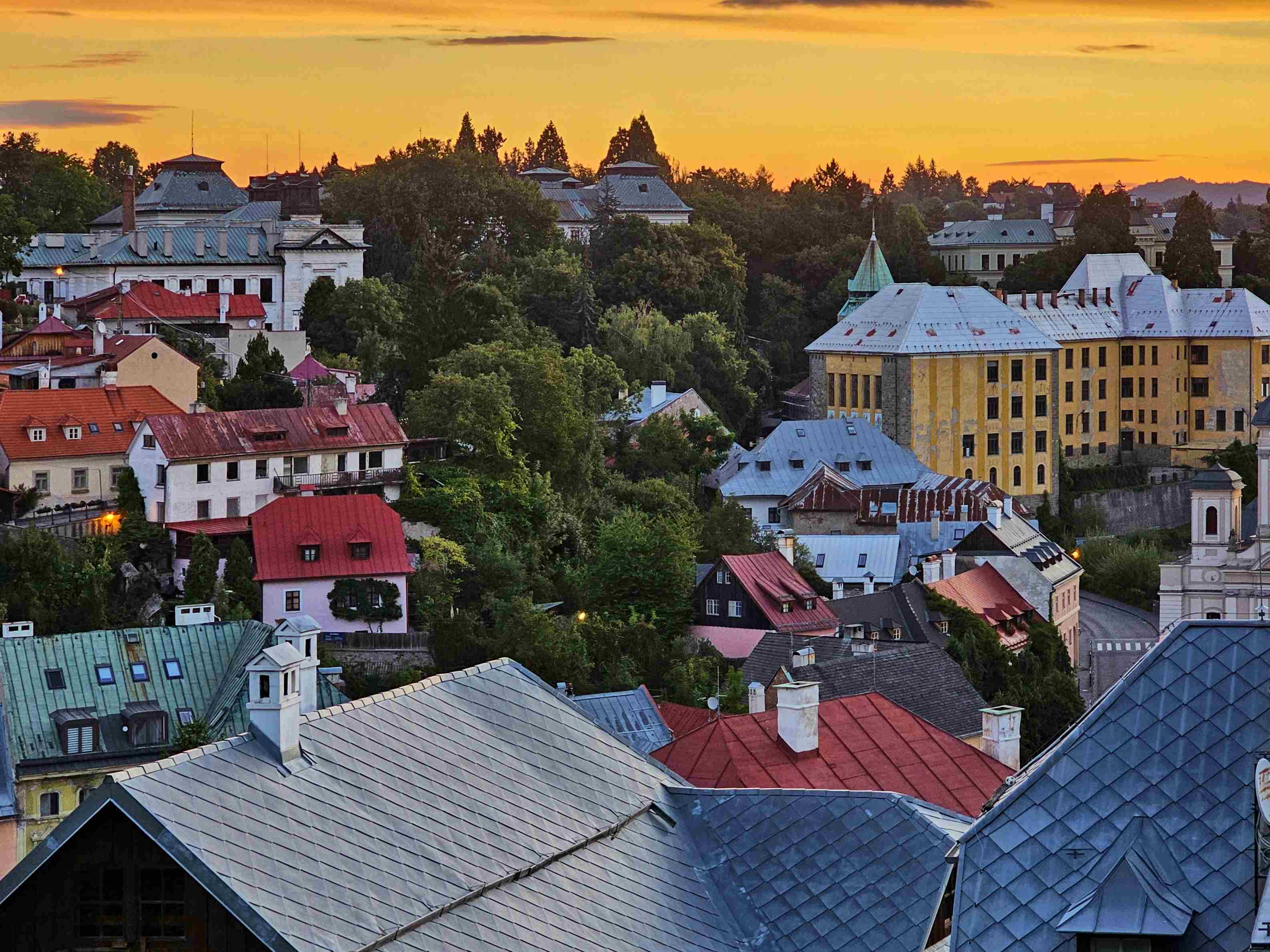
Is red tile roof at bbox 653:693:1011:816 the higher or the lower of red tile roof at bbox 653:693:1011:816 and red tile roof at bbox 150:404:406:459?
the lower

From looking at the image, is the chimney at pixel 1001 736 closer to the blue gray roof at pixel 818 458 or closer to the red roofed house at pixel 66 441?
the red roofed house at pixel 66 441

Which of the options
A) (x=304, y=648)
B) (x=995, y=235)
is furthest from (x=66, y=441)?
(x=995, y=235)

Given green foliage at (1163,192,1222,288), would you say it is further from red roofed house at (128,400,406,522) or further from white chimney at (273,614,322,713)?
white chimney at (273,614,322,713)

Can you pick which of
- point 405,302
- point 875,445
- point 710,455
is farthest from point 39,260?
point 875,445

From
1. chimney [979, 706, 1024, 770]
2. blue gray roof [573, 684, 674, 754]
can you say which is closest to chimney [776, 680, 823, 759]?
chimney [979, 706, 1024, 770]

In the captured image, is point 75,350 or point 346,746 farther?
point 75,350

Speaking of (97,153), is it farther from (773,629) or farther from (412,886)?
(412,886)
